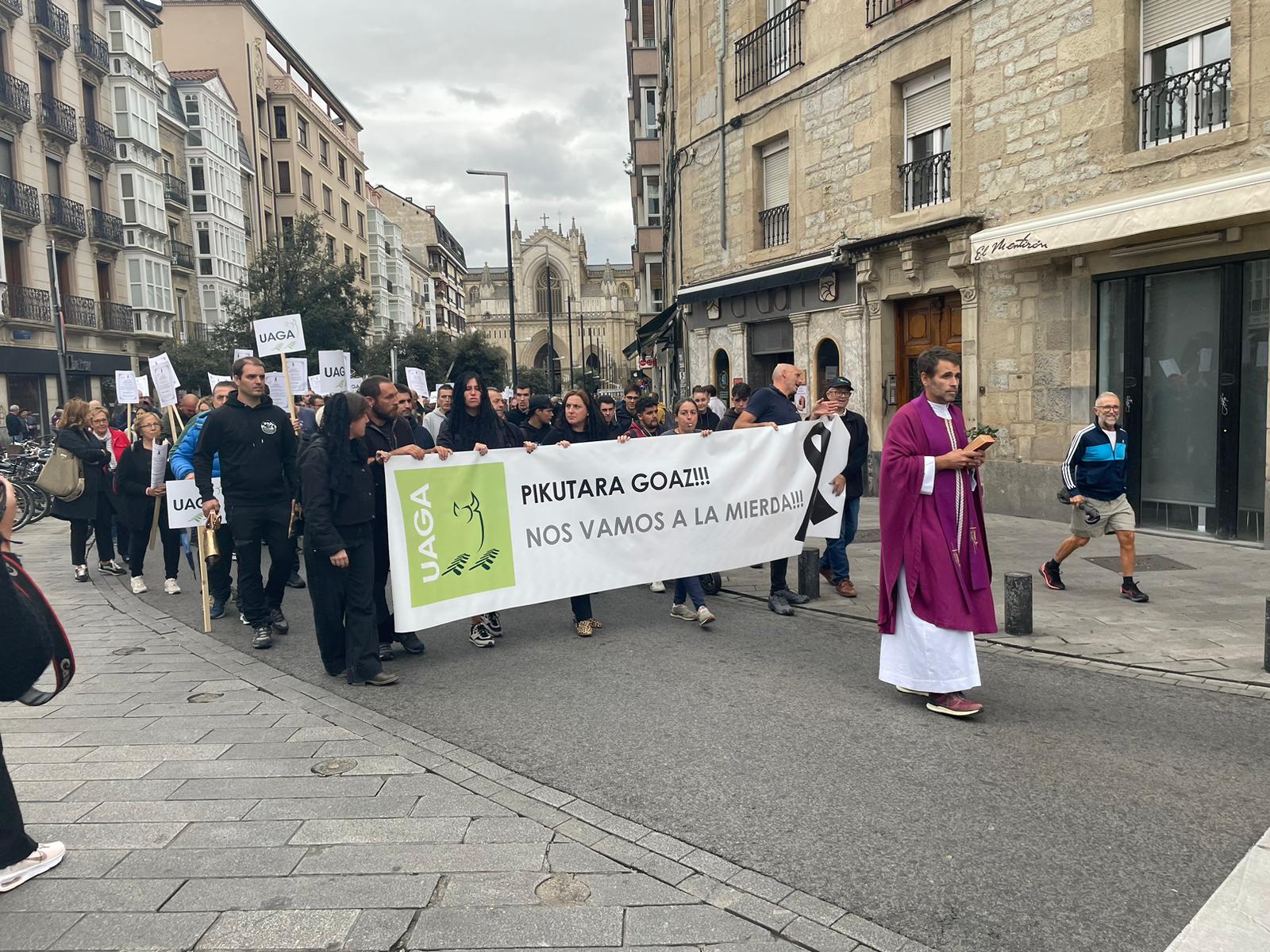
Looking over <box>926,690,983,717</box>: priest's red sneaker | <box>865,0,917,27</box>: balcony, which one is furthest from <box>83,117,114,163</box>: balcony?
<box>926,690,983,717</box>: priest's red sneaker

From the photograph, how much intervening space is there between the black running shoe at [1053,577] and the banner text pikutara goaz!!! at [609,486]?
3.24 metres

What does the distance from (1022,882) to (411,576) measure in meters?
4.24

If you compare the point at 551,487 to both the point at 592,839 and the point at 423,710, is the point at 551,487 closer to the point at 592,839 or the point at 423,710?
the point at 423,710

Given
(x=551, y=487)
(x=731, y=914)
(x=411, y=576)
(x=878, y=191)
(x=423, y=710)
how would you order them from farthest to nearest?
(x=878, y=191)
(x=551, y=487)
(x=411, y=576)
(x=423, y=710)
(x=731, y=914)

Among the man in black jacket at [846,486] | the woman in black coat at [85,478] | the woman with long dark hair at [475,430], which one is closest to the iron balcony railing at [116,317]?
the woman in black coat at [85,478]

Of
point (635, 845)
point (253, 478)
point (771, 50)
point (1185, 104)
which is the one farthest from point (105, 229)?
point (635, 845)

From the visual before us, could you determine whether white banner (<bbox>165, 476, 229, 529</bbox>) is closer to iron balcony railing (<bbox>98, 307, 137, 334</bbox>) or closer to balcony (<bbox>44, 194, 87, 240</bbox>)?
balcony (<bbox>44, 194, 87, 240</bbox>)

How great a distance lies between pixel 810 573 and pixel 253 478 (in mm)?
4609

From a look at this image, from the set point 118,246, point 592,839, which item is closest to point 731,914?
point 592,839

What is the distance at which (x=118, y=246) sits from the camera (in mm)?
35656

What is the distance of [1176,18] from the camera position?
34.7ft

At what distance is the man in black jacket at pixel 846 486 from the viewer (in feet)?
27.0

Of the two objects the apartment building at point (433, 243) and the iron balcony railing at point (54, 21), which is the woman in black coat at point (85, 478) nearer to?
the iron balcony railing at point (54, 21)

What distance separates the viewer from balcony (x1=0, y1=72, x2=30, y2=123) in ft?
96.8
